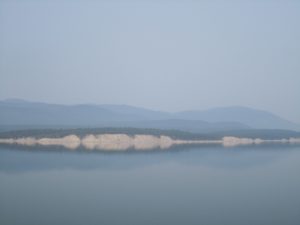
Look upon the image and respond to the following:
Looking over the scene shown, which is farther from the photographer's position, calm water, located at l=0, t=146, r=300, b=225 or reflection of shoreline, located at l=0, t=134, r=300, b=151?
reflection of shoreline, located at l=0, t=134, r=300, b=151

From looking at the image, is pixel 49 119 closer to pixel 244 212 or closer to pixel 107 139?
pixel 107 139

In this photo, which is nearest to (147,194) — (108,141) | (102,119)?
(108,141)

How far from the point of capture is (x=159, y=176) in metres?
12.8

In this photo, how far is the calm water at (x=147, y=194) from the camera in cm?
764

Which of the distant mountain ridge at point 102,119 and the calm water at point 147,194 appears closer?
the calm water at point 147,194

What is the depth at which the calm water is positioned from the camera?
25.1ft

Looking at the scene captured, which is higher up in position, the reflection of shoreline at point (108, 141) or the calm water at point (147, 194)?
the reflection of shoreline at point (108, 141)

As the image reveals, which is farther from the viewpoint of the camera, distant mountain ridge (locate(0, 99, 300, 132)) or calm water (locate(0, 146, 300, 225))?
distant mountain ridge (locate(0, 99, 300, 132))

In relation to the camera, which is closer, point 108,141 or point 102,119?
point 108,141

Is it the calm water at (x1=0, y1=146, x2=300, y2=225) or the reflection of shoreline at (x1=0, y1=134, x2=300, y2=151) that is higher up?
the reflection of shoreline at (x1=0, y1=134, x2=300, y2=151)

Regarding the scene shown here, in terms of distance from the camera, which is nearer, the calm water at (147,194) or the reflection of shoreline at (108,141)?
the calm water at (147,194)

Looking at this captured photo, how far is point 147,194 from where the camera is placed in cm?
974

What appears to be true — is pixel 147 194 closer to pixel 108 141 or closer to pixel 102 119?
pixel 108 141

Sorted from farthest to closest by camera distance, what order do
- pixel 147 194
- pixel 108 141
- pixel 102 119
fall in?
pixel 102 119 → pixel 108 141 → pixel 147 194
